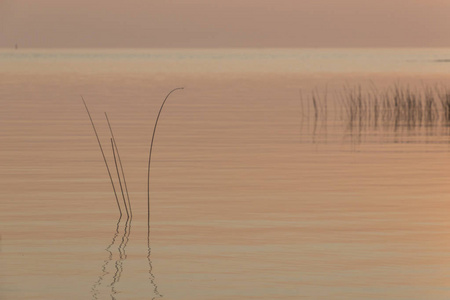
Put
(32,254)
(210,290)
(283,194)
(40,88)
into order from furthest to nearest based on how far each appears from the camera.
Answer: (40,88), (283,194), (32,254), (210,290)

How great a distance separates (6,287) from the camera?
29.7 ft

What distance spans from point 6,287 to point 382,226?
14.8ft

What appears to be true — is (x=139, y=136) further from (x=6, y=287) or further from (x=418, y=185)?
(x=6, y=287)

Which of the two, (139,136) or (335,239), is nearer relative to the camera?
(335,239)

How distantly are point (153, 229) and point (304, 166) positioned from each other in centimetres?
649

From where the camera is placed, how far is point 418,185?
51.3 ft

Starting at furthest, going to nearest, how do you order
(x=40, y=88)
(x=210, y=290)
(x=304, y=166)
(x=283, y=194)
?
(x=40, y=88)
(x=304, y=166)
(x=283, y=194)
(x=210, y=290)

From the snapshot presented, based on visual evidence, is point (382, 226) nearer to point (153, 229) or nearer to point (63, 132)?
point (153, 229)

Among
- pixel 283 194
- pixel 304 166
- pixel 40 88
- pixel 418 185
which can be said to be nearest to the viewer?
pixel 283 194

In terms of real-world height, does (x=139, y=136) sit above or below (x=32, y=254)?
above

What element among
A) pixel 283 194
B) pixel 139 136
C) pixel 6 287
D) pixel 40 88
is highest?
pixel 40 88

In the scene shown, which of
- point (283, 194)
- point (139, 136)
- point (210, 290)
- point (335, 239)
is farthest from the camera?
point (139, 136)

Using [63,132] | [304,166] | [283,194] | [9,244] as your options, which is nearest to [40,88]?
[63,132]

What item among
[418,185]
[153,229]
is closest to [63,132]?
[418,185]
